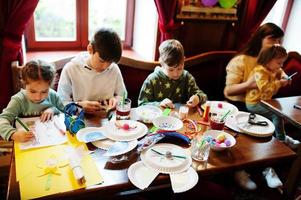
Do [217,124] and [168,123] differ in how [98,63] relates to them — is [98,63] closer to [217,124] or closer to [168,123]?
[168,123]

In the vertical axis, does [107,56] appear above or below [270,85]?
above

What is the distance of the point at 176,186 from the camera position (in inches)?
39.4

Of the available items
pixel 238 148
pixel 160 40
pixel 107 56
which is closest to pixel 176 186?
pixel 238 148

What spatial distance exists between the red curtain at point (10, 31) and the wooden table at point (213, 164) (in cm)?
89

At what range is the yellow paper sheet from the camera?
91 cm

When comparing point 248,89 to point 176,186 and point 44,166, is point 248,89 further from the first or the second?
point 44,166

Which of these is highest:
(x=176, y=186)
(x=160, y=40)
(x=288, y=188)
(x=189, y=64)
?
(x=160, y=40)

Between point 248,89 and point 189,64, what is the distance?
492 mm

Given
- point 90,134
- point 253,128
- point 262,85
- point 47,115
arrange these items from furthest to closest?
point 262,85, point 253,128, point 47,115, point 90,134

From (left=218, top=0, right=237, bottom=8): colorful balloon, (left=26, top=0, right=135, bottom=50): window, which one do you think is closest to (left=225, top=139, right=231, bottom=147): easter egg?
(left=26, top=0, right=135, bottom=50): window

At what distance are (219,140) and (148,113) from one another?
0.40 m

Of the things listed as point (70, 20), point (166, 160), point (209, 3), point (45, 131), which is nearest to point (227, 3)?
point (209, 3)

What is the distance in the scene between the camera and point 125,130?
4.19 ft

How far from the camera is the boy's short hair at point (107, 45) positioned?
1441 mm
